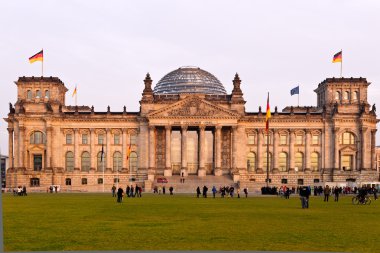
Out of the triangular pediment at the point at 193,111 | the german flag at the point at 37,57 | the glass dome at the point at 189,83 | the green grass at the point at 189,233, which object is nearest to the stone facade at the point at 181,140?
the triangular pediment at the point at 193,111

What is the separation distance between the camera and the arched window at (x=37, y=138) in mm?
122794

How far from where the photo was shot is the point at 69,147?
124500 millimetres

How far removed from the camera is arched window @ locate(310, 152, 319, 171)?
125188 millimetres

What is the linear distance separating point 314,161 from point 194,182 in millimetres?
30403

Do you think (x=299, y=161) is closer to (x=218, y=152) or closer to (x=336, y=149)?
(x=336, y=149)

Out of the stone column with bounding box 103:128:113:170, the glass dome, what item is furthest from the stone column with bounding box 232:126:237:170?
the stone column with bounding box 103:128:113:170

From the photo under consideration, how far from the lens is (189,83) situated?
14325 centimetres

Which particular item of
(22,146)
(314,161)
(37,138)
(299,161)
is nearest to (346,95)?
(314,161)

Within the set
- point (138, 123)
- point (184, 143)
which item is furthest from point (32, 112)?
point (184, 143)

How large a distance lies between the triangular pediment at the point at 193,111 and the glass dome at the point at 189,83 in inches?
814

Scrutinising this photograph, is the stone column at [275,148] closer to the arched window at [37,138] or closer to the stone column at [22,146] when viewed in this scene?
the arched window at [37,138]

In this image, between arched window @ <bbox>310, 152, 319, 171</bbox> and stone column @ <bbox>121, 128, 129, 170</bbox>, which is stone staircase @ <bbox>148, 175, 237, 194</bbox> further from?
arched window @ <bbox>310, 152, 319, 171</bbox>

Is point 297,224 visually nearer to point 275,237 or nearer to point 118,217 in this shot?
point 275,237

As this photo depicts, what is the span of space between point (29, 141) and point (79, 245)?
10666cm
